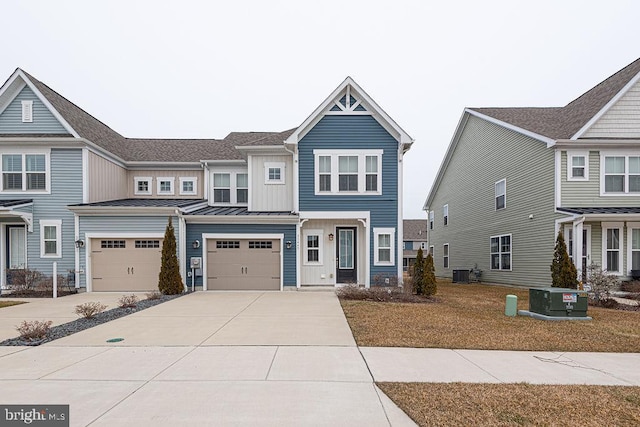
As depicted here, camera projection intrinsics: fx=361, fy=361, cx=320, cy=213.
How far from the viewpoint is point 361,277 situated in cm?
1537

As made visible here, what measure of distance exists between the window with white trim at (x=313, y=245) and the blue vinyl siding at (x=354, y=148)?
1.16 metres

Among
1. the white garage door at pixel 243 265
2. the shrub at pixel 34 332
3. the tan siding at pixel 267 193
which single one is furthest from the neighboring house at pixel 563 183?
the shrub at pixel 34 332

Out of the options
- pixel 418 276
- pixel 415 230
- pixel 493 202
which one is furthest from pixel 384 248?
pixel 415 230

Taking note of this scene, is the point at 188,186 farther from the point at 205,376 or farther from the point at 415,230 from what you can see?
the point at 415,230

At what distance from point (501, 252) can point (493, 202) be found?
2.79 meters

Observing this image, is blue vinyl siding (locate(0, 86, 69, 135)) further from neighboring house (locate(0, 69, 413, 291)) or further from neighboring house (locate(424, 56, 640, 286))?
neighboring house (locate(424, 56, 640, 286))

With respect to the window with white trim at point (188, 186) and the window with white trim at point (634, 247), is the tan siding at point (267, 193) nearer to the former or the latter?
the window with white trim at point (188, 186)

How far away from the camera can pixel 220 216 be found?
14.5m

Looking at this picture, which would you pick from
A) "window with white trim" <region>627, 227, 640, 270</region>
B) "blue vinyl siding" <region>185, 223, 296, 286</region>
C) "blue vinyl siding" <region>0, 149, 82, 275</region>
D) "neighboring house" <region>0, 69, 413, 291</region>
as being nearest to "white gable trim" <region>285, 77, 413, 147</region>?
"neighboring house" <region>0, 69, 413, 291</region>

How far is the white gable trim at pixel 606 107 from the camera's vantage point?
14.7m

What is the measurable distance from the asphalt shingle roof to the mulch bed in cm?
1689

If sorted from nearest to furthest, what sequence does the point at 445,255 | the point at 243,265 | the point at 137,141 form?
the point at 243,265
the point at 137,141
the point at 445,255

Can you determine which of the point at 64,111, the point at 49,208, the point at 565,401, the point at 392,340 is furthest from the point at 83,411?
the point at 64,111

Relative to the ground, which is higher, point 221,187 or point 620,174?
point 620,174
